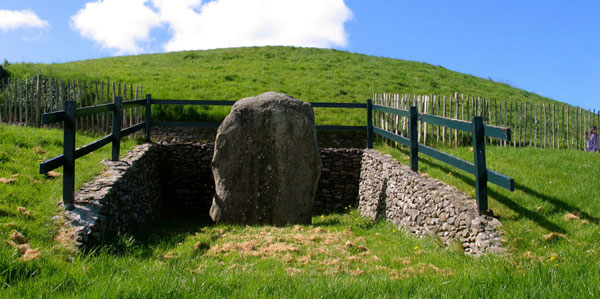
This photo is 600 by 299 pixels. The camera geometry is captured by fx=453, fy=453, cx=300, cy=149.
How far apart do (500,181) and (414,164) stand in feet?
10.3

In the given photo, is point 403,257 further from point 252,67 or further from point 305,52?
point 305,52

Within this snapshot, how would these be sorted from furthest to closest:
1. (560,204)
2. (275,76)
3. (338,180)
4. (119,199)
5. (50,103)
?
(275,76), (50,103), (338,180), (119,199), (560,204)

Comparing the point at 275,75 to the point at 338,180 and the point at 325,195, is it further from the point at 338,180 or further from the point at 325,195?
the point at 325,195

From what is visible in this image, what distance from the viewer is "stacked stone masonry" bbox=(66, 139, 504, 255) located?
21.2 ft

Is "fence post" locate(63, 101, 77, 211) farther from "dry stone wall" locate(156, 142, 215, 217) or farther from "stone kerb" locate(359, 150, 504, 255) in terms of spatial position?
"dry stone wall" locate(156, 142, 215, 217)

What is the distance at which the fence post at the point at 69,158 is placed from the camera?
6.55 metres

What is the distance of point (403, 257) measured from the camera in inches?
240

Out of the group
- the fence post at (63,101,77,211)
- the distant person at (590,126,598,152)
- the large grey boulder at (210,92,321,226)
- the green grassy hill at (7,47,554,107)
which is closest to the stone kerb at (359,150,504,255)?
the large grey boulder at (210,92,321,226)

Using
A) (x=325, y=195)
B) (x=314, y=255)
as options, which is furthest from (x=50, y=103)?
(x=314, y=255)

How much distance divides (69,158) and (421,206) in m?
5.81

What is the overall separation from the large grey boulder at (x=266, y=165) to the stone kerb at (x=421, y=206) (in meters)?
1.78

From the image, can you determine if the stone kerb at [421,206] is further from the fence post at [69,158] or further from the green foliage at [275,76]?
the fence post at [69,158]

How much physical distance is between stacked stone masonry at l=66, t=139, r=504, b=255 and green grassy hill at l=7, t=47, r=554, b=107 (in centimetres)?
565

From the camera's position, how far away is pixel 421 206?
810 cm
